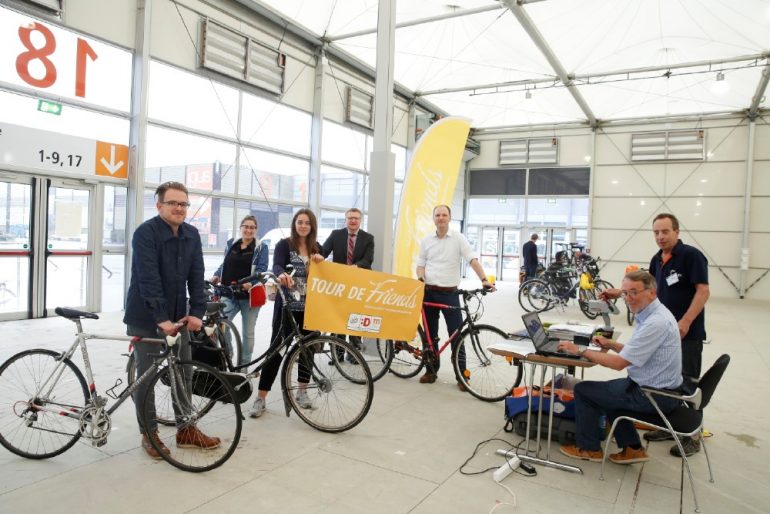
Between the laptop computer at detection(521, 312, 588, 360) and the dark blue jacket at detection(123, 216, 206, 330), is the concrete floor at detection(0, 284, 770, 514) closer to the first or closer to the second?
the laptop computer at detection(521, 312, 588, 360)

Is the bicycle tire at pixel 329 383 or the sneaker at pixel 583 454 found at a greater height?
the bicycle tire at pixel 329 383

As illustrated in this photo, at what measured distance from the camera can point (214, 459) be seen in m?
2.79

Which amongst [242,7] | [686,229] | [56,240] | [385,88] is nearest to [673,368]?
[385,88]

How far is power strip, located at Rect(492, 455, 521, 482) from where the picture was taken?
106 inches

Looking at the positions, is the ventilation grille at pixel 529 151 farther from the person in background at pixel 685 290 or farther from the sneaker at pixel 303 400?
the sneaker at pixel 303 400

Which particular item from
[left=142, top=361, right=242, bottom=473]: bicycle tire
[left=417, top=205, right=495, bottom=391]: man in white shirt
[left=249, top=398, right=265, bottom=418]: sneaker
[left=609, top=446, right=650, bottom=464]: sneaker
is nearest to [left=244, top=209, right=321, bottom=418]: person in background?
[left=249, top=398, right=265, bottom=418]: sneaker

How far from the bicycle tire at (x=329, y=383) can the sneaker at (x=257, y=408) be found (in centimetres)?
26

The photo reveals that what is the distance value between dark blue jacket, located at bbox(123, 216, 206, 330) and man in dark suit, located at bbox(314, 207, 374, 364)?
6.03 ft

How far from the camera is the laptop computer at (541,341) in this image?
9.44 ft

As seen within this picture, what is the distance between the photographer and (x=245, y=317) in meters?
4.31

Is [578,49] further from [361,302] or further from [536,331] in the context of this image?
[536,331]

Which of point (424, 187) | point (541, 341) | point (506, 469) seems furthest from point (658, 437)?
point (424, 187)

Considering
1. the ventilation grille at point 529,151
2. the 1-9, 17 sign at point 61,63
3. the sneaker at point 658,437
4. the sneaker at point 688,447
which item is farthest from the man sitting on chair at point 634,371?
the ventilation grille at point 529,151

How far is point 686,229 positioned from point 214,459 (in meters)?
14.9
